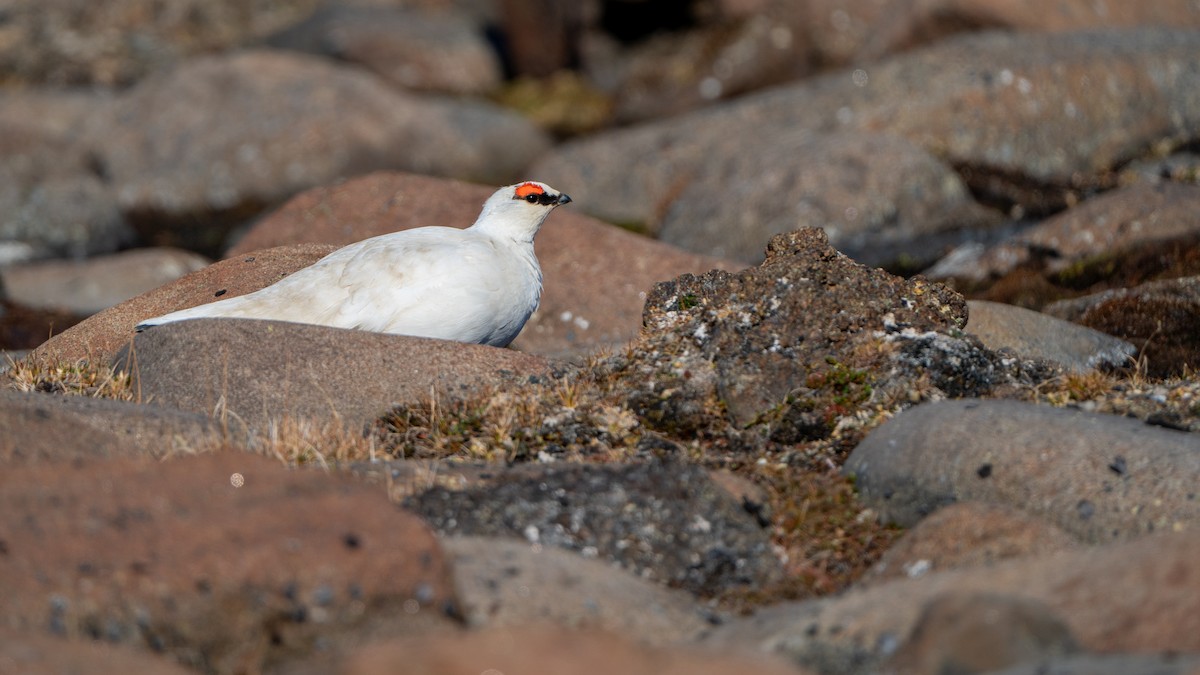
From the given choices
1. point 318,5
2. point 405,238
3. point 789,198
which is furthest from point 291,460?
point 318,5

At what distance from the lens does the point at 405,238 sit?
328 inches

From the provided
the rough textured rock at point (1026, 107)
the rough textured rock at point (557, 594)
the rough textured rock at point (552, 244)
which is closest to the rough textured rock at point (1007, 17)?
the rough textured rock at point (1026, 107)

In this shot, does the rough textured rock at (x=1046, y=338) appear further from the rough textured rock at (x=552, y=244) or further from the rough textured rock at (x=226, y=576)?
the rough textured rock at (x=226, y=576)

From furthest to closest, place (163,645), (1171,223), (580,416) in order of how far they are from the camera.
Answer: (1171,223)
(580,416)
(163,645)

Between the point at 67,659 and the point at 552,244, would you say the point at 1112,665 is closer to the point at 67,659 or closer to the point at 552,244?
the point at 67,659

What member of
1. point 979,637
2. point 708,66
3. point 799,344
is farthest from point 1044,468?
point 708,66

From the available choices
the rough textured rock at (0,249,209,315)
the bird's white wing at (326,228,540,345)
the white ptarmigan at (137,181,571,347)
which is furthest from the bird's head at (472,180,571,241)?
the rough textured rock at (0,249,209,315)

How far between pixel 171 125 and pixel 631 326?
14.4 metres

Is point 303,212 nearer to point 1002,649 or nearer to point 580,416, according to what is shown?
point 580,416

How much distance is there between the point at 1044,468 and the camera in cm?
620

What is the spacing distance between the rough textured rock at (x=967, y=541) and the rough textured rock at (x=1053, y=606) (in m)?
0.41

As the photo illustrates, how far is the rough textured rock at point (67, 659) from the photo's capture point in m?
4.33

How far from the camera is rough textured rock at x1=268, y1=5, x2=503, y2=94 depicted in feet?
97.2

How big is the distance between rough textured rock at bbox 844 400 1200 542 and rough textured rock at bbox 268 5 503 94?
24132 mm
